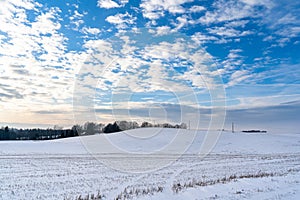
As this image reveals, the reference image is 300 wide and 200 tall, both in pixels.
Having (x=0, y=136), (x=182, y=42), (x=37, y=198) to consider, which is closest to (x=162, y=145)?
(x=182, y=42)

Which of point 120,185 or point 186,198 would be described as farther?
point 120,185

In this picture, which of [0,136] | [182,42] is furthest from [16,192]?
[0,136]

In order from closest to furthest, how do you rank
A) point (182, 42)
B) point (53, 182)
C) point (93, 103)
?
point (53, 182)
point (93, 103)
point (182, 42)

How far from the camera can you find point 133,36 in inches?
810

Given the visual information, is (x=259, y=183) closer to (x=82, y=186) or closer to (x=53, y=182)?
(x=82, y=186)

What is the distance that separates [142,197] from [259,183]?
695 cm

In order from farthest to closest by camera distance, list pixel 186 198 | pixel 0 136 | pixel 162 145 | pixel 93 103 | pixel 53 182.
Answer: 1. pixel 0 136
2. pixel 162 145
3. pixel 93 103
4. pixel 53 182
5. pixel 186 198

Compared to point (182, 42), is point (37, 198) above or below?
below

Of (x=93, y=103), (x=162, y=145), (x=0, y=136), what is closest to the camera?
(x=93, y=103)

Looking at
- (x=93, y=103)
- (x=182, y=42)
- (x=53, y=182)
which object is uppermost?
(x=182, y=42)

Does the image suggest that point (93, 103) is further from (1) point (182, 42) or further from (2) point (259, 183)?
(2) point (259, 183)

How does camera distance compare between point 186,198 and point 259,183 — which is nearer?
point 186,198

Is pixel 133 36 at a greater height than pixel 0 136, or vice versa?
pixel 133 36

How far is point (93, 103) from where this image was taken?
19375mm
